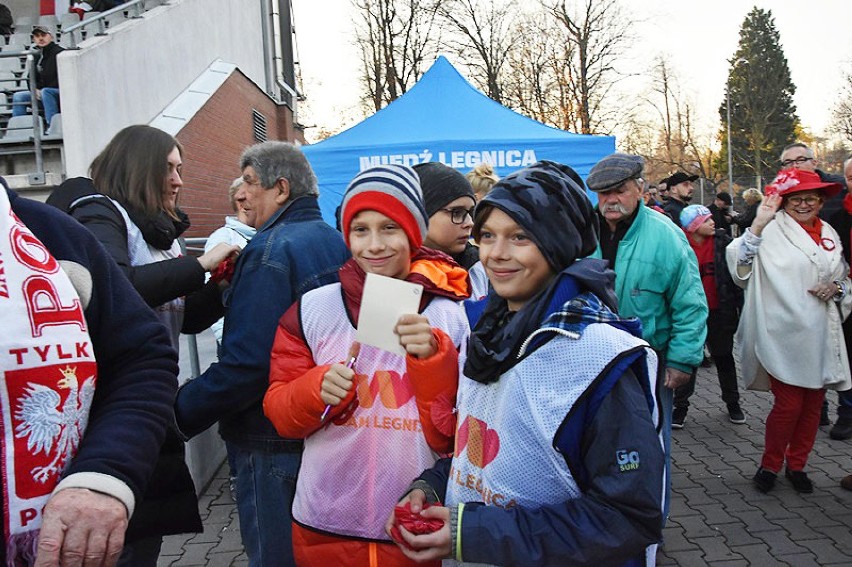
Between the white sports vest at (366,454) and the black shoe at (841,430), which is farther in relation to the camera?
the black shoe at (841,430)

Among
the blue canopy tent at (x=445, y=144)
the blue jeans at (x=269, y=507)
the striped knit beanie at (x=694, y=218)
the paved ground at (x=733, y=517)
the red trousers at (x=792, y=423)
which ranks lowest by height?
the paved ground at (x=733, y=517)

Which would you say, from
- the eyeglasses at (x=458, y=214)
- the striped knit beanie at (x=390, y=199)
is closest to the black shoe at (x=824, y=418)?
the eyeglasses at (x=458, y=214)

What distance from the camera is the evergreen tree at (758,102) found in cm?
5384

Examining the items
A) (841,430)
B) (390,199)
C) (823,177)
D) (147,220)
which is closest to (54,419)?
(390,199)

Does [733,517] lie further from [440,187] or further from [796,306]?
[440,187]

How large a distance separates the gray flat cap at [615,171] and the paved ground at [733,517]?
213 cm

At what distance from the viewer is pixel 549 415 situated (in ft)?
5.02

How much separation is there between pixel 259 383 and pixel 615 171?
2.45 metres

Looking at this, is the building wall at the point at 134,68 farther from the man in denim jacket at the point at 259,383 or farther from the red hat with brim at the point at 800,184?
the red hat with brim at the point at 800,184

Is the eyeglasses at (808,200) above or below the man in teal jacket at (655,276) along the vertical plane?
above

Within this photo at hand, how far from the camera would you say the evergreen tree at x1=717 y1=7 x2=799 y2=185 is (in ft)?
177

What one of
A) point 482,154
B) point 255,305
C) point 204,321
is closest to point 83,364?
point 255,305

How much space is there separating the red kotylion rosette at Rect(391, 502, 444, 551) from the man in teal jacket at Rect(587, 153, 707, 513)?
2.47m

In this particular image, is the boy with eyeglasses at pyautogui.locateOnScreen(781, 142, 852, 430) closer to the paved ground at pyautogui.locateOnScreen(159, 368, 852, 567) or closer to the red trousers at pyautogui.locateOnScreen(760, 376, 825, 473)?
the paved ground at pyautogui.locateOnScreen(159, 368, 852, 567)
